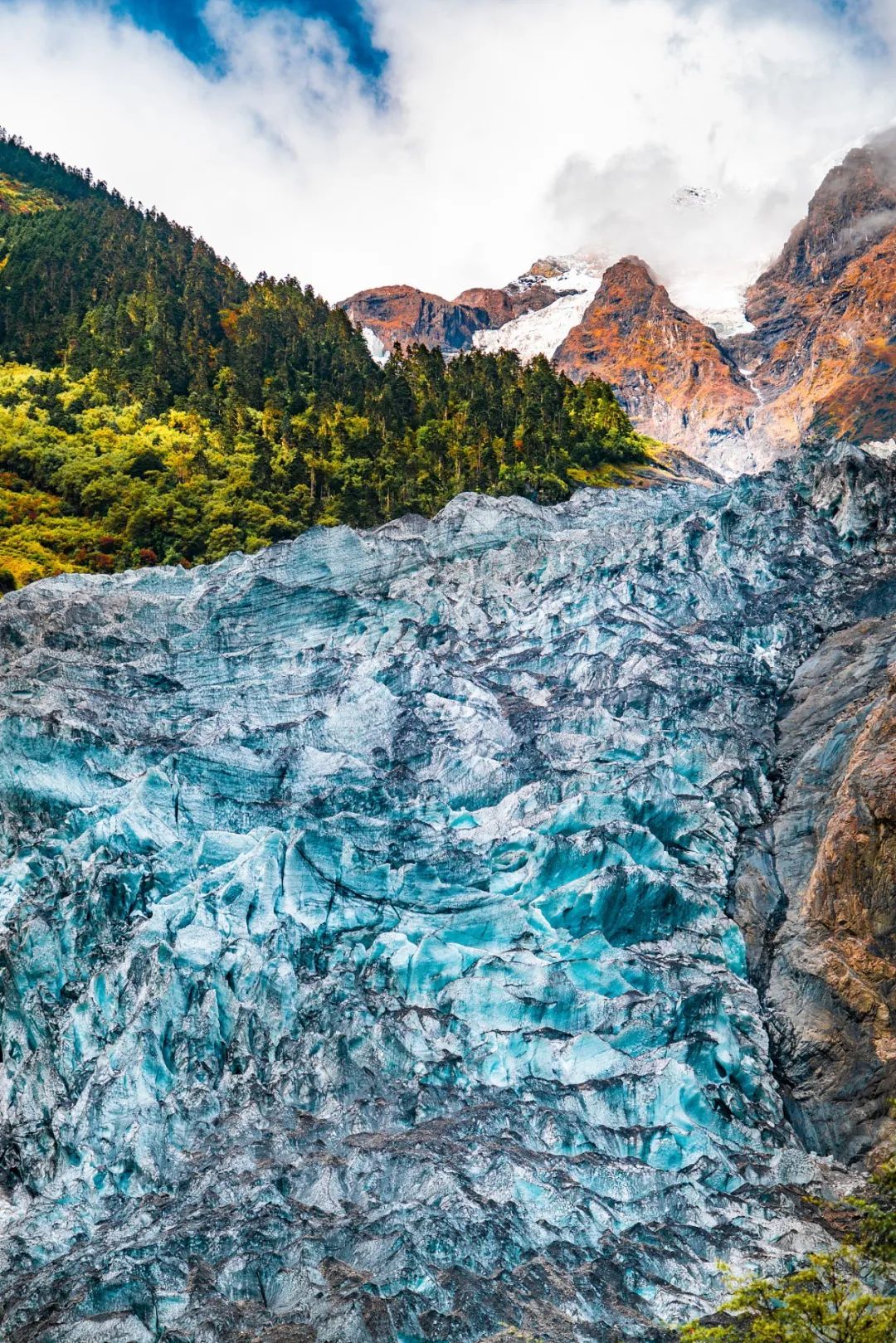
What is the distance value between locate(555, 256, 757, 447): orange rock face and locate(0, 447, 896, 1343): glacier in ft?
352

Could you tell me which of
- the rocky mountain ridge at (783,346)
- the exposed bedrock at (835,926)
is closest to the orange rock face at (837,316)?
the rocky mountain ridge at (783,346)

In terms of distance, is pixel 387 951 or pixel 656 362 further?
pixel 656 362

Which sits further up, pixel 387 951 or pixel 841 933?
pixel 841 933

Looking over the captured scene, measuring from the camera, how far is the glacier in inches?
1155

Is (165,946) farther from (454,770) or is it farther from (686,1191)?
(686,1191)

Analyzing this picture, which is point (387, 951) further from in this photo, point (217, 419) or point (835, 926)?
point (217, 419)

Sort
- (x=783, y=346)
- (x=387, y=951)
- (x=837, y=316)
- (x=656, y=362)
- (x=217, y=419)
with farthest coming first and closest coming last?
(x=656, y=362) → (x=783, y=346) → (x=837, y=316) → (x=217, y=419) → (x=387, y=951)

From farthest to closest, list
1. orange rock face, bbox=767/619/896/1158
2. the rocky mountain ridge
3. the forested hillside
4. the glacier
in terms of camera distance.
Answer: the rocky mountain ridge → the forested hillside → orange rock face, bbox=767/619/896/1158 → the glacier

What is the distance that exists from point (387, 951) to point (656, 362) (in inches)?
5756

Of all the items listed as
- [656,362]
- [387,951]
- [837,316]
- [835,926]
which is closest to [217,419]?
[387,951]

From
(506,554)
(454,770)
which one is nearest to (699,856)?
(454,770)

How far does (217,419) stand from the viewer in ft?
290

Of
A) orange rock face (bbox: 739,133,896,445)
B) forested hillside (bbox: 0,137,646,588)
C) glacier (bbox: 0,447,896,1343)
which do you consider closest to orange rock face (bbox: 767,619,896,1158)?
glacier (bbox: 0,447,896,1343)

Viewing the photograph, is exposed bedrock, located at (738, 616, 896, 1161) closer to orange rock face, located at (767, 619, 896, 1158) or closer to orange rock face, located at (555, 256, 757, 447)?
orange rock face, located at (767, 619, 896, 1158)
